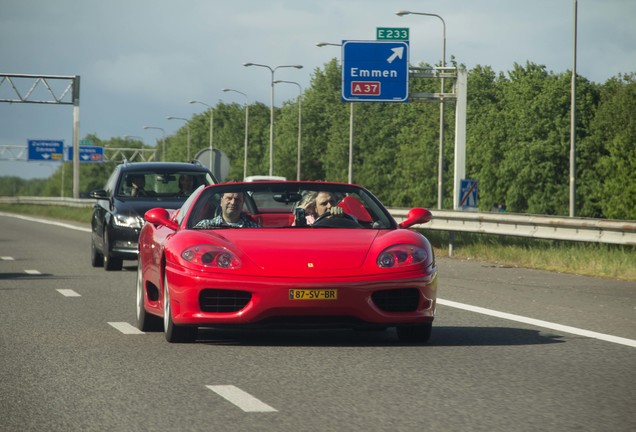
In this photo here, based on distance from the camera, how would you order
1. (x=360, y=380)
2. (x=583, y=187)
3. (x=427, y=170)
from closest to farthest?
(x=360, y=380), (x=583, y=187), (x=427, y=170)

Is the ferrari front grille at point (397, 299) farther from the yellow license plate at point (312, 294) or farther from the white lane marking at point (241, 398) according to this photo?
the white lane marking at point (241, 398)

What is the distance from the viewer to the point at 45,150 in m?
122

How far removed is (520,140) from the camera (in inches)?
3455

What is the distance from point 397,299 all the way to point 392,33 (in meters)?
30.3

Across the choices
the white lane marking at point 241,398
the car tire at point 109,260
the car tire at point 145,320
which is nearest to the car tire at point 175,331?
the car tire at point 145,320

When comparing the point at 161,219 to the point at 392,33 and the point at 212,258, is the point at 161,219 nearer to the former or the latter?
the point at 212,258

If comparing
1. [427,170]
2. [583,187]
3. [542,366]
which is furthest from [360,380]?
[427,170]

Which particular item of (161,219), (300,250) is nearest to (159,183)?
(161,219)

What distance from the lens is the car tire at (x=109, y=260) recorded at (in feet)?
66.4

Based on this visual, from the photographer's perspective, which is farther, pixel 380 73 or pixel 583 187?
pixel 583 187

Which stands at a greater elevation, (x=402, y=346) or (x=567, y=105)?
(x=567, y=105)

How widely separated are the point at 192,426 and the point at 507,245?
1818 cm

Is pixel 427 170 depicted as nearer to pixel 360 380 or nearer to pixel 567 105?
pixel 567 105

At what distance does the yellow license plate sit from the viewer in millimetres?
9672
